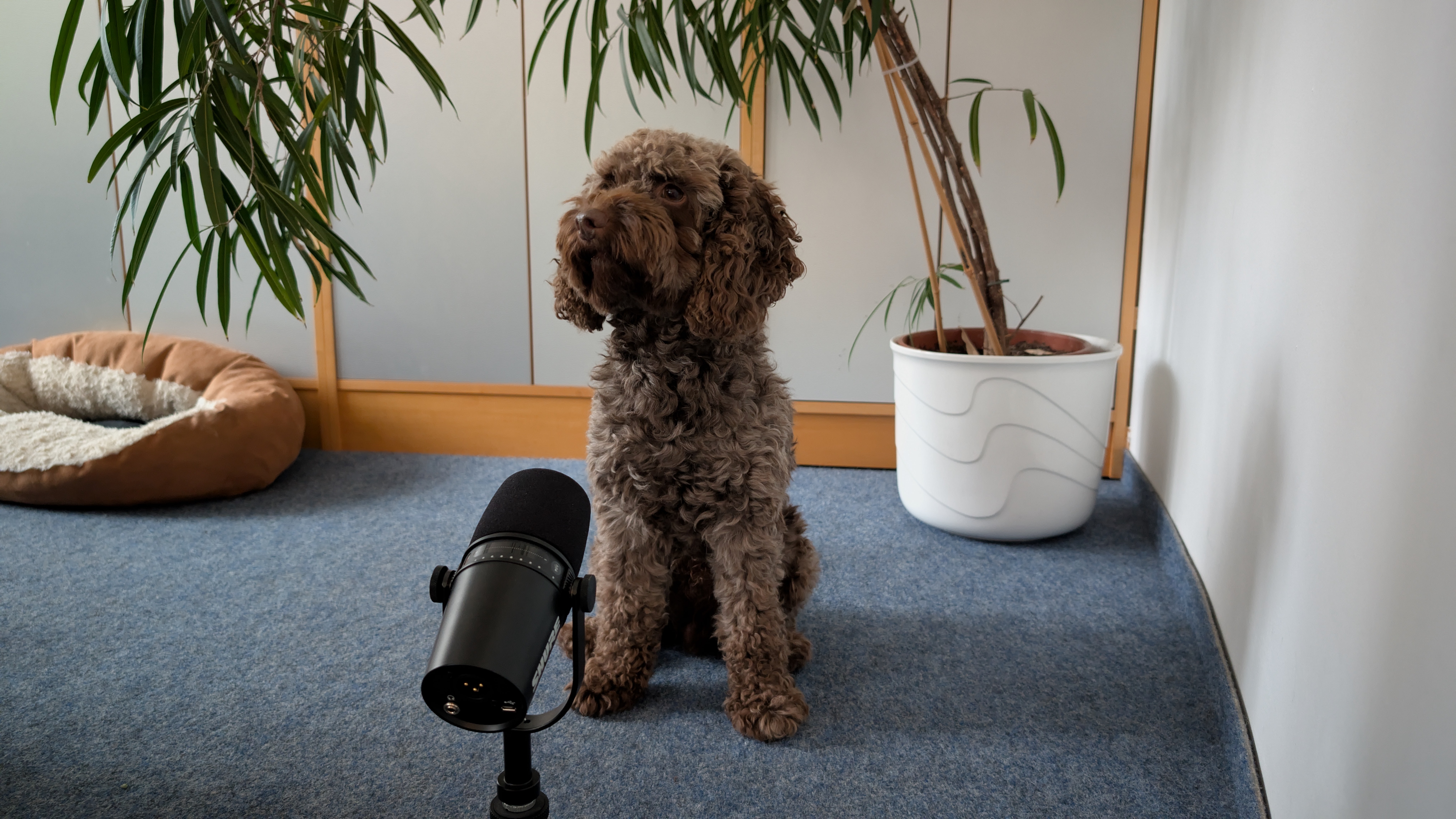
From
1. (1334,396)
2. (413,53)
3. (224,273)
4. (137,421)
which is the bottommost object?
(137,421)

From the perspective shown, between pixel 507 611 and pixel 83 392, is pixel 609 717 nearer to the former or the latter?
pixel 507 611

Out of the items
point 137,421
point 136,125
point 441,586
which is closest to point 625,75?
point 136,125

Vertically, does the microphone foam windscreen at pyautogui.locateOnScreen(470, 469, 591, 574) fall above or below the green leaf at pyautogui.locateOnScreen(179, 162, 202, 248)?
below

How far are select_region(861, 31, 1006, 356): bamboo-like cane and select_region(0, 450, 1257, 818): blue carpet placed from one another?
502 mm

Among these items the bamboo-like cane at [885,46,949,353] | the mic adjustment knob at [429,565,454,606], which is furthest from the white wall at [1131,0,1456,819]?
the mic adjustment knob at [429,565,454,606]

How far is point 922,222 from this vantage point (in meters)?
2.13

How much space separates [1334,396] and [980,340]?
4.28 ft

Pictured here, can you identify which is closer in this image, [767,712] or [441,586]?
[441,586]

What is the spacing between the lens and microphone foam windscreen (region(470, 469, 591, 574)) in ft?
2.46

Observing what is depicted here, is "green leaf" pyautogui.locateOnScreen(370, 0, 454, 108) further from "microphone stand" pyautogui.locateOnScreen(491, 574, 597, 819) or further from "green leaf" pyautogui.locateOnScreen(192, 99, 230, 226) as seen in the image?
"microphone stand" pyautogui.locateOnScreen(491, 574, 597, 819)

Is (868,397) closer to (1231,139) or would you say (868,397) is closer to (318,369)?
(1231,139)

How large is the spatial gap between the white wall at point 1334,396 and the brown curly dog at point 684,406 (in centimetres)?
68

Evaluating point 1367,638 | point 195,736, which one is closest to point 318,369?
point 195,736

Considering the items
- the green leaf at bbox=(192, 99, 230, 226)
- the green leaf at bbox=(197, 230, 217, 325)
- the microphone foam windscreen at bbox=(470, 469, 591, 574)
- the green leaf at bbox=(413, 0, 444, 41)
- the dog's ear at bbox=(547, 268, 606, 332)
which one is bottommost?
the microphone foam windscreen at bbox=(470, 469, 591, 574)
